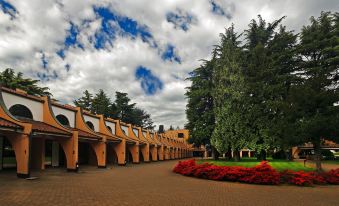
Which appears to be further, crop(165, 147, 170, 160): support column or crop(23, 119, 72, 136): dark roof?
crop(165, 147, 170, 160): support column

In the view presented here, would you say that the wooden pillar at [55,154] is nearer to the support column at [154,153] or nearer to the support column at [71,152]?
the support column at [71,152]

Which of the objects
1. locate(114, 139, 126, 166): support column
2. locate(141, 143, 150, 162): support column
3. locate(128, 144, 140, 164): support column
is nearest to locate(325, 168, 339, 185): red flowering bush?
locate(114, 139, 126, 166): support column

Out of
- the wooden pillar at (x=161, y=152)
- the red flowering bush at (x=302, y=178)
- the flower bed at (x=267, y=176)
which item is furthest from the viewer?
the wooden pillar at (x=161, y=152)

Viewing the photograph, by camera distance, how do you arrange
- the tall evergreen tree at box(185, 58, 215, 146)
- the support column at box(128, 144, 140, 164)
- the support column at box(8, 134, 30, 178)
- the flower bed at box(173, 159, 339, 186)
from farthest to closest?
the tall evergreen tree at box(185, 58, 215, 146) < the support column at box(128, 144, 140, 164) < the support column at box(8, 134, 30, 178) < the flower bed at box(173, 159, 339, 186)

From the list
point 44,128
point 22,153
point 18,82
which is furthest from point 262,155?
point 18,82

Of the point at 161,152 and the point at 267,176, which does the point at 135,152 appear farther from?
the point at 267,176

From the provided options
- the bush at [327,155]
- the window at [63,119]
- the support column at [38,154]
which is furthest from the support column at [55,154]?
the bush at [327,155]

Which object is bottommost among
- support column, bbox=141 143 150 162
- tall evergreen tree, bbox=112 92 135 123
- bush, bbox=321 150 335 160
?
bush, bbox=321 150 335 160

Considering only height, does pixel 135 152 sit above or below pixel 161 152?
above

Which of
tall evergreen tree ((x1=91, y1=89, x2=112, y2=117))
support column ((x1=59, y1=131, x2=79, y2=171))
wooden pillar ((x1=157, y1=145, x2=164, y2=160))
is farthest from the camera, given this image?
tall evergreen tree ((x1=91, y1=89, x2=112, y2=117))

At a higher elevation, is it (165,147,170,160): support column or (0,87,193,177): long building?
(0,87,193,177): long building

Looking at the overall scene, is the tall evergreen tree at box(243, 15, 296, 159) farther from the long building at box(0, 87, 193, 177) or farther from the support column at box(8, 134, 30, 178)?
the support column at box(8, 134, 30, 178)

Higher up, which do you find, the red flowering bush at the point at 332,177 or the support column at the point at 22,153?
the support column at the point at 22,153

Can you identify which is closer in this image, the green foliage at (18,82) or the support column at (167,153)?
the green foliage at (18,82)
